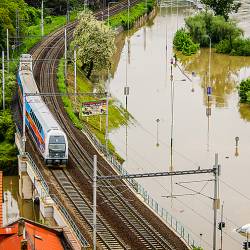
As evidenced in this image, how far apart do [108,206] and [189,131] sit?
1073 inches

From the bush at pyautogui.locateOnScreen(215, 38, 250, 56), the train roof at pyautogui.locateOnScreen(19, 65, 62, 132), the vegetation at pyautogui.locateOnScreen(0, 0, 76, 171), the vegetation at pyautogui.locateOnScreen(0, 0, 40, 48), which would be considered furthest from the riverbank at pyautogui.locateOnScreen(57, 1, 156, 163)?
the bush at pyautogui.locateOnScreen(215, 38, 250, 56)

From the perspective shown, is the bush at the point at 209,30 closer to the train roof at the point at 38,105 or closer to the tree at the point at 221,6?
the tree at the point at 221,6

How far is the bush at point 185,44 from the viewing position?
124 m

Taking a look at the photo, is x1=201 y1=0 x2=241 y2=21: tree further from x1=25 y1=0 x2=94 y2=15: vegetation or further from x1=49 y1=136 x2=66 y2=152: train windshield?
x1=49 y1=136 x2=66 y2=152: train windshield

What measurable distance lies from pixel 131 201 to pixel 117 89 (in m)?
43.3

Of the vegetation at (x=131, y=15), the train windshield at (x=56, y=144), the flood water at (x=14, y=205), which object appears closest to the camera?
the flood water at (x=14, y=205)

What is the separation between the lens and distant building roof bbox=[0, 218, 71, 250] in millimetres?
46844

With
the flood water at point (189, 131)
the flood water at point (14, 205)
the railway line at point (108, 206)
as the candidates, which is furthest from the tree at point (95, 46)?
the flood water at point (14, 205)

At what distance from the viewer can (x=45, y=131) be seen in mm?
64750

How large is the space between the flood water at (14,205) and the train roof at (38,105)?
549 centimetres

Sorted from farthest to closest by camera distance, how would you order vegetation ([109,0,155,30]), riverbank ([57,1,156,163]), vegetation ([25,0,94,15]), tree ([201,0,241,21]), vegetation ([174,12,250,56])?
vegetation ([109,0,155,30]) < vegetation ([25,0,94,15]) < tree ([201,0,241,21]) < vegetation ([174,12,250,56]) < riverbank ([57,1,156,163])

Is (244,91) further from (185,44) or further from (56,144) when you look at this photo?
(56,144)

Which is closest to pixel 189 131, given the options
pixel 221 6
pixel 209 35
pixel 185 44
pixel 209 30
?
pixel 185 44

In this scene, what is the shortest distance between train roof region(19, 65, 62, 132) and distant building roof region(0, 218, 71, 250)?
1488 centimetres
